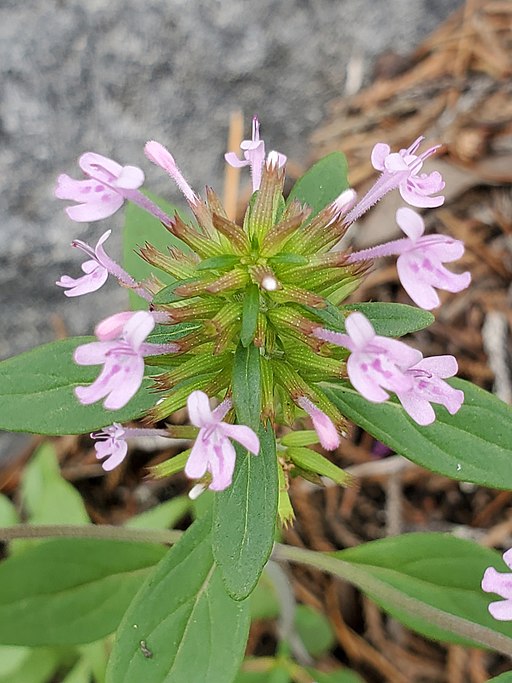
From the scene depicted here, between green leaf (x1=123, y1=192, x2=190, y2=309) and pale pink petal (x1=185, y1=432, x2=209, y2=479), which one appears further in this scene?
green leaf (x1=123, y1=192, x2=190, y2=309)

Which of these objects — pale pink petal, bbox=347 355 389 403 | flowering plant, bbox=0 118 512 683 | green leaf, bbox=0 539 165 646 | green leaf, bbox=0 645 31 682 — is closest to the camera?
pale pink petal, bbox=347 355 389 403

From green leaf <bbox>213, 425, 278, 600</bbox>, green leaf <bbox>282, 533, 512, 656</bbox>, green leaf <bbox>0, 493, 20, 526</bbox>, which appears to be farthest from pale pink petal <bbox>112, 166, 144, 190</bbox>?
green leaf <bbox>0, 493, 20, 526</bbox>

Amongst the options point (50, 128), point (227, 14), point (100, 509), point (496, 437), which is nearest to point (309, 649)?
point (100, 509)

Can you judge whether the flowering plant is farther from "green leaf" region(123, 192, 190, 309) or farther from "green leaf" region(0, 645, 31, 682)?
"green leaf" region(0, 645, 31, 682)

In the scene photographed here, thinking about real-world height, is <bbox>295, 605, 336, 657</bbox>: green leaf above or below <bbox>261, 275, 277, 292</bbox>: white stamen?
below

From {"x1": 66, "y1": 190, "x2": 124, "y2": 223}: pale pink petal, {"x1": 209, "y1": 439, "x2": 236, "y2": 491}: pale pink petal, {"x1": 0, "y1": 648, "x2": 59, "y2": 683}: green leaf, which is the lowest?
{"x1": 209, "y1": 439, "x2": 236, "y2": 491}: pale pink petal

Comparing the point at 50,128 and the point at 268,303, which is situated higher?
the point at 50,128

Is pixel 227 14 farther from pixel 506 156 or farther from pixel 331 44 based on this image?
pixel 506 156

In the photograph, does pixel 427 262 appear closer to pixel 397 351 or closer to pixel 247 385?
pixel 397 351
